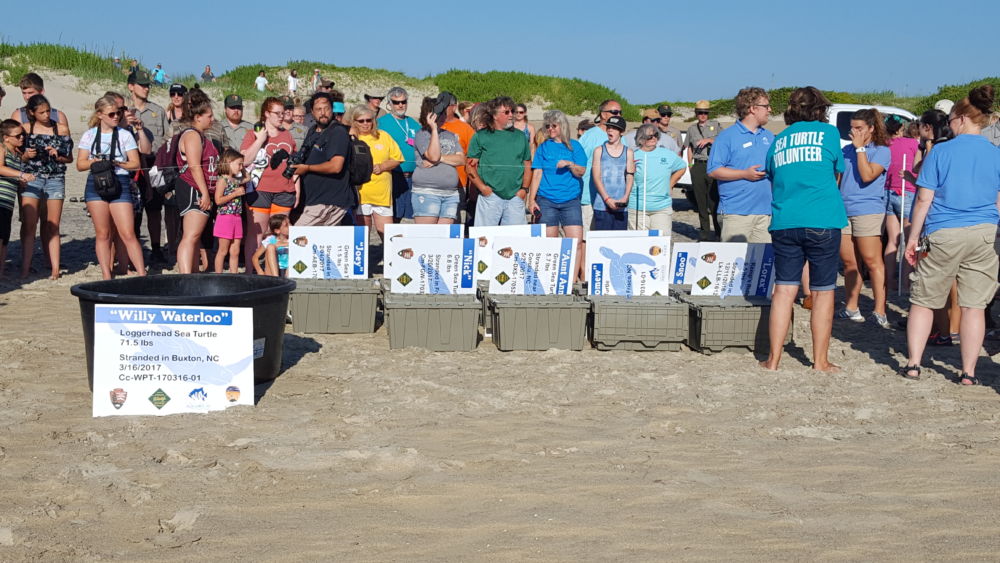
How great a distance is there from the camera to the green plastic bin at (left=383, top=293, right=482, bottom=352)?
7527 millimetres

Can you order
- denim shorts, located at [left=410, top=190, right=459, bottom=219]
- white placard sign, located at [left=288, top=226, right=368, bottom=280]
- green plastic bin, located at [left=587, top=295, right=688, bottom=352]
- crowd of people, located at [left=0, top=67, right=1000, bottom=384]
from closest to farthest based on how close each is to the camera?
green plastic bin, located at [left=587, top=295, right=688, bottom=352] → white placard sign, located at [left=288, top=226, right=368, bottom=280] → crowd of people, located at [left=0, top=67, right=1000, bottom=384] → denim shorts, located at [left=410, top=190, right=459, bottom=219]

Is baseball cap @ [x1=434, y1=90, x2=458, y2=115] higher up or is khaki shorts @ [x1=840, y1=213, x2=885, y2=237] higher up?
baseball cap @ [x1=434, y1=90, x2=458, y2=115]

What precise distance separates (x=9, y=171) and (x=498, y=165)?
15.1 feet

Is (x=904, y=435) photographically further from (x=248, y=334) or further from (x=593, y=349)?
(x=248, y=334)

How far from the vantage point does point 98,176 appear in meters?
9.17

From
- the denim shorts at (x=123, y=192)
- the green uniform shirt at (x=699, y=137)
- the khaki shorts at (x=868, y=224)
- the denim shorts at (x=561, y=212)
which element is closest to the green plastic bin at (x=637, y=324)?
the denim shorts at (x=561, y=212)

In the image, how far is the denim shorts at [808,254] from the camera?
22.0 feet

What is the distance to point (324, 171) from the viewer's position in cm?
864

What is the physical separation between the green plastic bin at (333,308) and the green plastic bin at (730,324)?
2.57m

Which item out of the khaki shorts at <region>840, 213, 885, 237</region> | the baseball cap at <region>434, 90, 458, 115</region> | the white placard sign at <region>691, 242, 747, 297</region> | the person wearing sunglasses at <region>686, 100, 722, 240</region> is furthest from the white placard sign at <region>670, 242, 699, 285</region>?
the person wearing sunglasses at <region>686, 100, 722, 240</region>

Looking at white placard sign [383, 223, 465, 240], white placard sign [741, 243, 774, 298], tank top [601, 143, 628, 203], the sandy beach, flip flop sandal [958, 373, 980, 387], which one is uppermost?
tank top [601, 143, 628, 203]

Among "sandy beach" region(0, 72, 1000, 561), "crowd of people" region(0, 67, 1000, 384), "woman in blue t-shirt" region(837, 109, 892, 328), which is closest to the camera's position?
"sandy beach" region(0, 72, 1000, 561)

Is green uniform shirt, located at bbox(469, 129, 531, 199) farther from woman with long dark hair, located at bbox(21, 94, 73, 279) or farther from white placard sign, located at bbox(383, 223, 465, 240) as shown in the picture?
woman with long dark hair, located at bbox(21, 94, 73, 279)

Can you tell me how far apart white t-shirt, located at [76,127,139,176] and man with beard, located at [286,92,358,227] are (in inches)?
72.8
